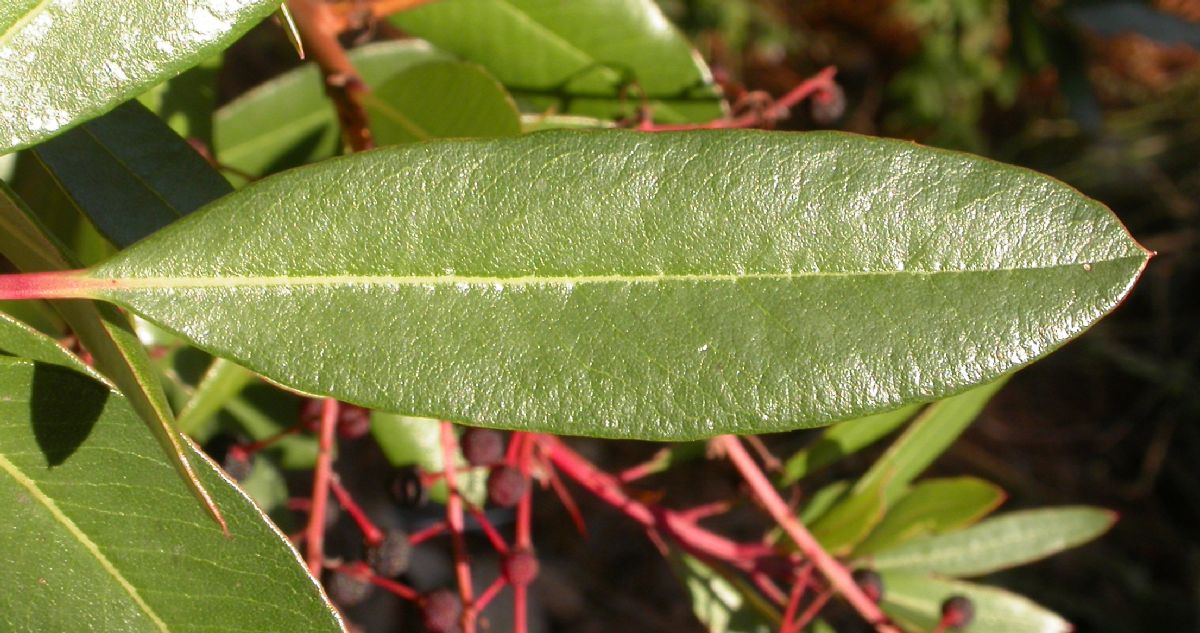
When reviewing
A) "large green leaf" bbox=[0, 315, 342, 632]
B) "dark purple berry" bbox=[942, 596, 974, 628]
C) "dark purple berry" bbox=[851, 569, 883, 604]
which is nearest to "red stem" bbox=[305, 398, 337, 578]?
"large green leaf" bbox=[0, 315, 342, 632]

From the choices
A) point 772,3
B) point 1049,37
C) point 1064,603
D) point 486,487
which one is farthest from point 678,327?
point 772,3

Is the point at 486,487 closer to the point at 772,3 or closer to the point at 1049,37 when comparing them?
the point at 1049,37

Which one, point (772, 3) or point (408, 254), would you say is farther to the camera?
point (772, 3)

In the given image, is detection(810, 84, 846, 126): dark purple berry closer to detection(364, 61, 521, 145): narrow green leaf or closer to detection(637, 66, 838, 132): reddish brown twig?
detection(637, 66, 838, 132): reddish brown twig

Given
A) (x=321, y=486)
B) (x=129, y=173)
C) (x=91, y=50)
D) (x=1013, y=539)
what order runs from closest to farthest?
(x=91, y=50) → (x=129, y=173) → (x=321, y=486) → (x=1013, y=539)

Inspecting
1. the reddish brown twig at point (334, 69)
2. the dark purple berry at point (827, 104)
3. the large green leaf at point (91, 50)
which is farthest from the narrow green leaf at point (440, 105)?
the dark purple berry at point (827, 104)

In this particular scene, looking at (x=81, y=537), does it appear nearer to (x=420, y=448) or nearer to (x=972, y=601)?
(x=420, y=448)

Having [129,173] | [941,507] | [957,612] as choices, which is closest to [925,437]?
[941,507]
